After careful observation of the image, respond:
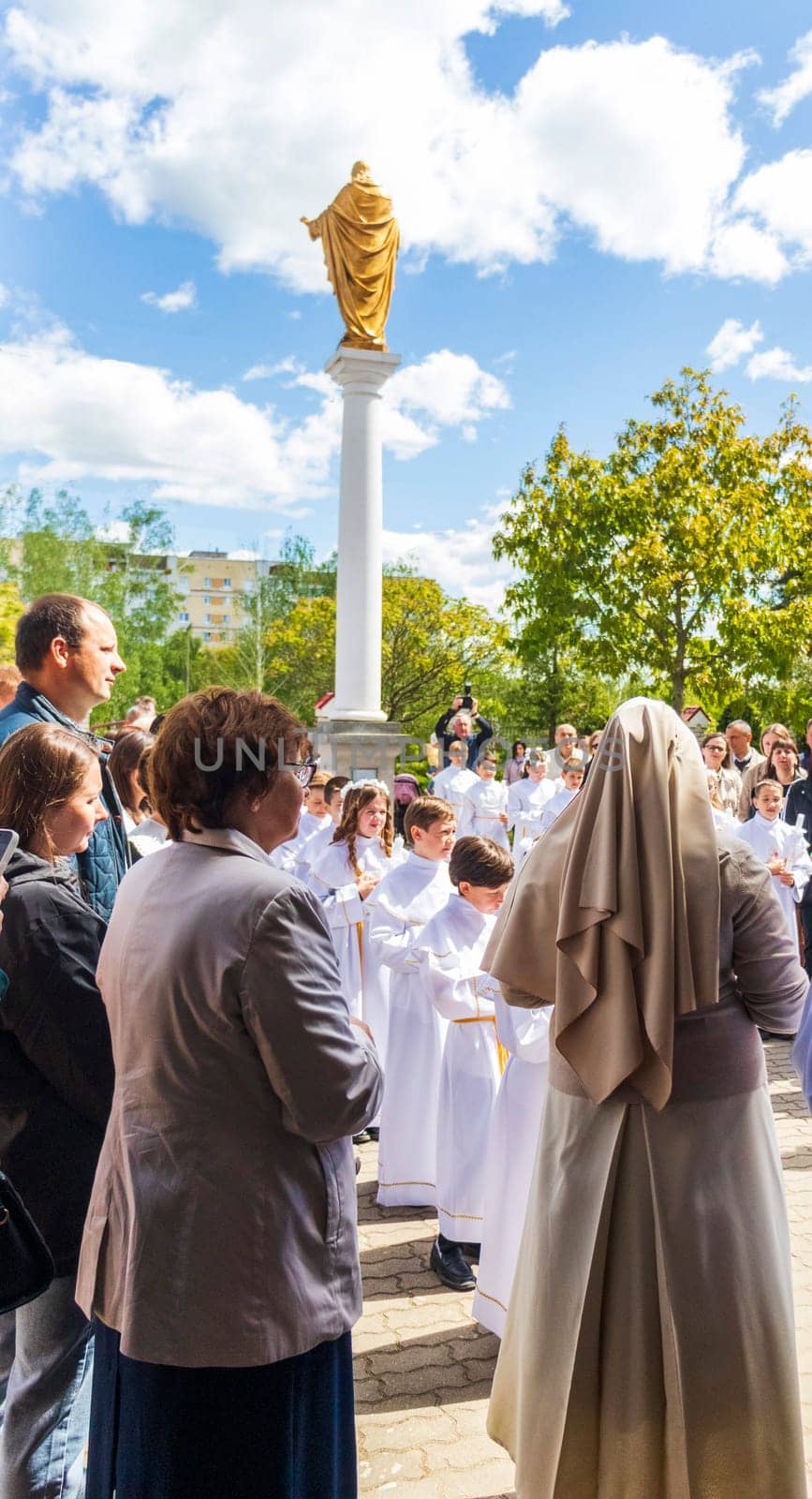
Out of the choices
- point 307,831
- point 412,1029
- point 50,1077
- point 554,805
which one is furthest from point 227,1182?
point 554,805

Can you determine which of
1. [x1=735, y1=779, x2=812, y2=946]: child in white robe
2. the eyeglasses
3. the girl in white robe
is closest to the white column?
[x1=735, y1=779, x2=812, y2=946]: child in white robe

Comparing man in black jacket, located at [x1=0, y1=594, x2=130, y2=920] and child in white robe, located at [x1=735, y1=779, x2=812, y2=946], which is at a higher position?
man in black jacket, located at [x1=0, y1=594, x2=130, y2=920]

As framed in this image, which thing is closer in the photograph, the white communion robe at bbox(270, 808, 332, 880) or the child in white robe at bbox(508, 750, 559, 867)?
the white communion robe at bbox(270, 808, 332, 880)

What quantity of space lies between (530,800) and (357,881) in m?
8.03

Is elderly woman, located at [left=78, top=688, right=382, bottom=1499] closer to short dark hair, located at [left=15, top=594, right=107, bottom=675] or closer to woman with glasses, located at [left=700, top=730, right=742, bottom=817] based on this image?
short dark hair, located at [left=15, top=594, right=107, bottom=675]

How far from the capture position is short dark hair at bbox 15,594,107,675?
126 inches

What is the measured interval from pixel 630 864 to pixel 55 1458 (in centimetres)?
188

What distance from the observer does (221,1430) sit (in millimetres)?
1986

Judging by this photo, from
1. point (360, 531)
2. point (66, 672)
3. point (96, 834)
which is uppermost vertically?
point (360, 531)

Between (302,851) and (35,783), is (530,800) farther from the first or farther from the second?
(35,783)

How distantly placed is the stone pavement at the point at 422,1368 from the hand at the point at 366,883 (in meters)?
1.58

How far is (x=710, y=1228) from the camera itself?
2.41m

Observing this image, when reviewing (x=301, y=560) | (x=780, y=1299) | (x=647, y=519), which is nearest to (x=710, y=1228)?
(x=780, y=1299)

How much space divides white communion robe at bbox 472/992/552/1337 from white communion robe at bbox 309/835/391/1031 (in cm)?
251
